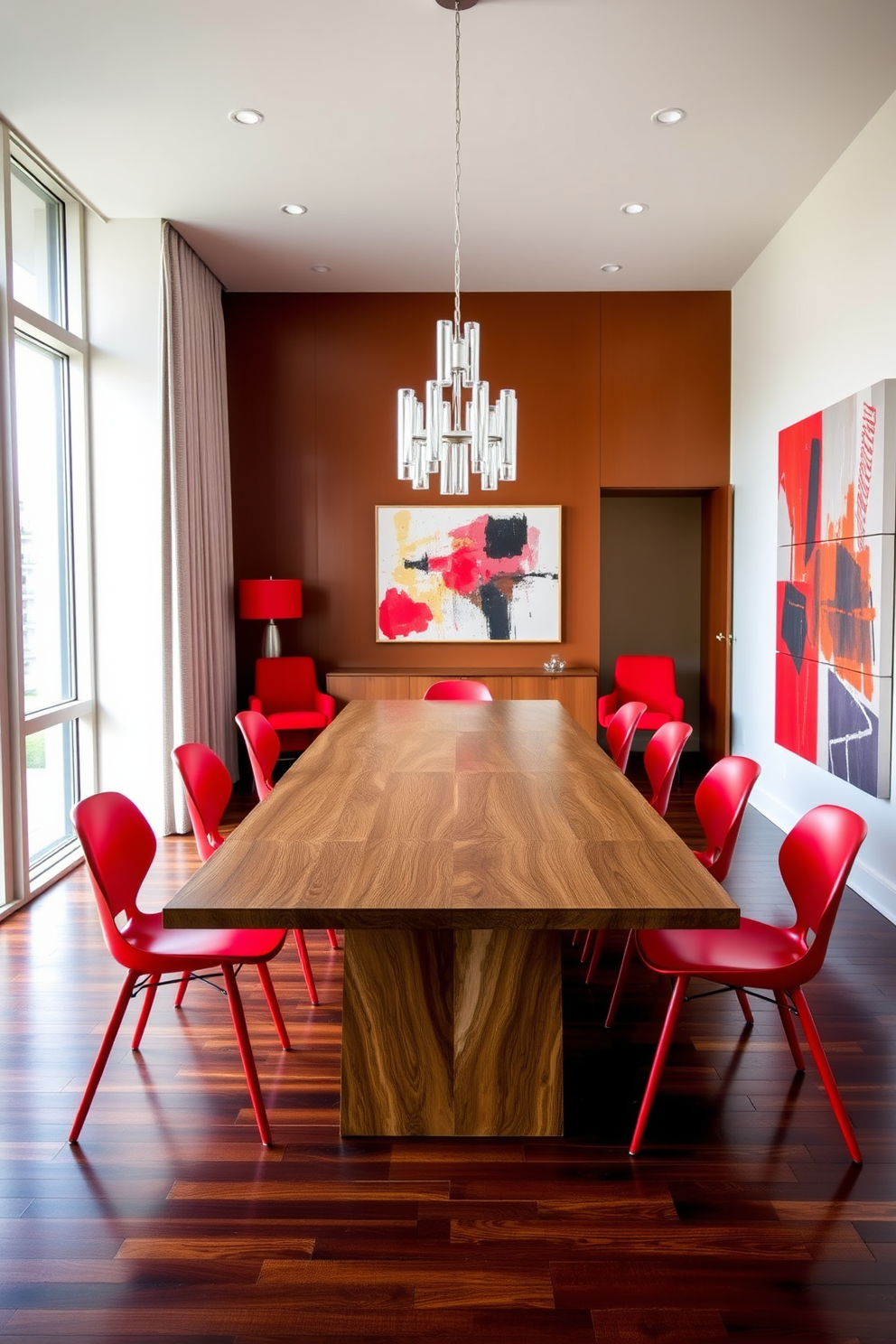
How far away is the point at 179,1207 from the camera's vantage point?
2.10m

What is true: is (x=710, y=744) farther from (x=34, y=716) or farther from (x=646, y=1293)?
(x=646, y=1293)

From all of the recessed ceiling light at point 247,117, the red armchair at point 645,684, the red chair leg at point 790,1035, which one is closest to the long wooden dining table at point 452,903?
the red chair leg at point 790,1035

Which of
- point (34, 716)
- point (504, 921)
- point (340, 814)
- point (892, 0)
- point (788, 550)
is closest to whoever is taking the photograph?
point (504, 921)

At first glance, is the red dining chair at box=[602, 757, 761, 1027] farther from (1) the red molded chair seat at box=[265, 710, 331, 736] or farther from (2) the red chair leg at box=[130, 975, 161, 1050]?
(1) the red molded chair seat at box=[265, 710, 331, 736]

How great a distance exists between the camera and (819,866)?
2.34m

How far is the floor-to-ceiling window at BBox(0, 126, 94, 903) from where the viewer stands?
162 inches

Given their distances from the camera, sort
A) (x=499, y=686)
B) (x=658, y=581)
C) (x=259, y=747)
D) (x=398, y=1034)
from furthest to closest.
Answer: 1. (x=658, y=581)
2. (x=499, y=686)
3. (x=259, y=747)
4. (x=398, y=1034)

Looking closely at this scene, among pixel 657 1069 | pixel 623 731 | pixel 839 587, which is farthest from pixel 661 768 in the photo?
pixel 839 587

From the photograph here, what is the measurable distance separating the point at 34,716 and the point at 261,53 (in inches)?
118

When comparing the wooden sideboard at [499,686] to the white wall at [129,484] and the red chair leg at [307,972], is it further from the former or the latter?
the red chair leg at [307,972]

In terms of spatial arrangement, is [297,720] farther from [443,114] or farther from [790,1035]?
[790,1035]

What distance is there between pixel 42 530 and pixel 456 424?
2628 mm

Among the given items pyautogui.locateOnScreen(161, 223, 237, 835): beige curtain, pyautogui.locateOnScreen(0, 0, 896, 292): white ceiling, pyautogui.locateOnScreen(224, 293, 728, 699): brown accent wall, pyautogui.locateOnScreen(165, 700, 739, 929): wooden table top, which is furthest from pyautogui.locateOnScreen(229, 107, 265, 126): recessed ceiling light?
pyautogui.locateOnScreen(165, 700, 739, 929): wooden table top

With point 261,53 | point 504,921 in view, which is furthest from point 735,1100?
point 261,53
